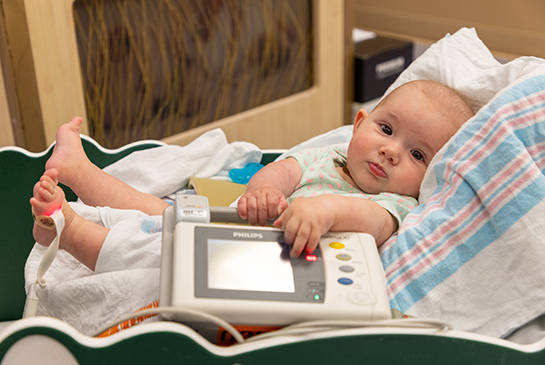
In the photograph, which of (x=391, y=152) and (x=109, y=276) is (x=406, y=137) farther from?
(x=109, y=276)

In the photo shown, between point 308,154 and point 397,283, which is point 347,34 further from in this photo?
point 397,283

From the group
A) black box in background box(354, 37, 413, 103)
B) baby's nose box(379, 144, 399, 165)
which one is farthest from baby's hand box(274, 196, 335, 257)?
black box in background box(354, 37, 413, 103)

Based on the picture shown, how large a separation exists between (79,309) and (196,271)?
0.80 feet

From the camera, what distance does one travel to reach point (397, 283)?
2.43 feet

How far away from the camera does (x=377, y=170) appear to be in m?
0.89

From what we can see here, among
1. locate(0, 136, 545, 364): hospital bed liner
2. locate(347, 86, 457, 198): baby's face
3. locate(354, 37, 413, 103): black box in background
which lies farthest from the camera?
locate(354, 37, 413, 103): black box in background

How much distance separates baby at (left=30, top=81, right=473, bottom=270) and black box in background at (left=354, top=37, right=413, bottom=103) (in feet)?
3.13

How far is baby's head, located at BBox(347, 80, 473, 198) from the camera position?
87 cm

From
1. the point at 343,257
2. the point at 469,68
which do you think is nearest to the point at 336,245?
the point at 343,257

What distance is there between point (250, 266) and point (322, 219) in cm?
10

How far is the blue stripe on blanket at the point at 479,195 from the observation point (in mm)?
726

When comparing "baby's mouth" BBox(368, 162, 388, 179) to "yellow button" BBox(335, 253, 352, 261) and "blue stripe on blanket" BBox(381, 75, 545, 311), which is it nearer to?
"blue stripe on blanket" BBox(381, 75, 545, 311)

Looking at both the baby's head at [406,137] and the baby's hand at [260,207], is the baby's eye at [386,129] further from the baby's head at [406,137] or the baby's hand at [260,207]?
the baby's hand at [260,207]

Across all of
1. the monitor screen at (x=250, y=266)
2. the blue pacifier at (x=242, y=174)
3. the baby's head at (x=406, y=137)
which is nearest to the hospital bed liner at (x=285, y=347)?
the monitor screen at (x=250, y=266)
